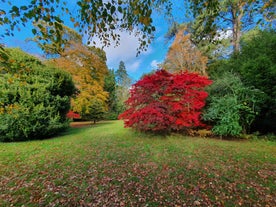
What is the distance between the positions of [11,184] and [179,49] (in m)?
13.8

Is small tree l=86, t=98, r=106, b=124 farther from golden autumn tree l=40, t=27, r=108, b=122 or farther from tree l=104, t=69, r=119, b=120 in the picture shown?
tree l=104, t=69, r=119, b=120

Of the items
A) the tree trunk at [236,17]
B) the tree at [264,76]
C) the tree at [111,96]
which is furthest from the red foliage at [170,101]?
the tree at [111,96]

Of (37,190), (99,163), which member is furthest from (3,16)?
(99,163)

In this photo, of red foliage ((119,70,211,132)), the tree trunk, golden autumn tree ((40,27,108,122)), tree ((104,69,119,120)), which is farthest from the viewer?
tree ((104,69,119,120))

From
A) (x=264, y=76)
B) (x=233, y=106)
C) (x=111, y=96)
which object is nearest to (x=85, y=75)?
(x=111, y=96)

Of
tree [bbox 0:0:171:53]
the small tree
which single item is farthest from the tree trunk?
the small tree

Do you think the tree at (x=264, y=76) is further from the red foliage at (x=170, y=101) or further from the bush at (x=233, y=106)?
the red foliage at (x=170, y=101)

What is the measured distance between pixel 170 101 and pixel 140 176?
3.78 m

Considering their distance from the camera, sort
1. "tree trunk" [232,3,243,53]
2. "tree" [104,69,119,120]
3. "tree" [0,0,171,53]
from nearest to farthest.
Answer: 1. "tree" [0,0,171,53]
2. "tree trunk" [232,3,243,53]
3. "tree" [104,69,119,120]

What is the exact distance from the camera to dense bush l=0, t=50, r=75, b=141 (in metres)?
5.77

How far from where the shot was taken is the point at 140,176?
10.1 ft

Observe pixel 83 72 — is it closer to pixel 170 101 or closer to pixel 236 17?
pixel 170 101

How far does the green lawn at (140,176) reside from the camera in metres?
2.33

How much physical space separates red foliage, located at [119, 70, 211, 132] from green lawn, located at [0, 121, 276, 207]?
4.41 feet
